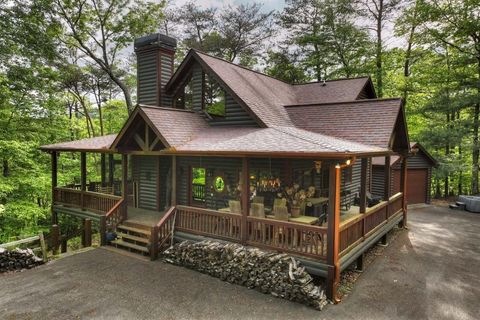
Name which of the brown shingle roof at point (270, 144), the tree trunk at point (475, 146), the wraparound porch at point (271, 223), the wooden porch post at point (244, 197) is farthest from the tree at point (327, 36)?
→ the wooden porch post at point (244, 197)

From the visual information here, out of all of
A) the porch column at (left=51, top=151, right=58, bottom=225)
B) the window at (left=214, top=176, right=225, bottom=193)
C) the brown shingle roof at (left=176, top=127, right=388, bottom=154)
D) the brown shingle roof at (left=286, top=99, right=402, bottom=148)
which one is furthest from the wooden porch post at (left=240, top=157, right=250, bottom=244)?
the porch column at (left=51, top=151, right=58, bottom=225)

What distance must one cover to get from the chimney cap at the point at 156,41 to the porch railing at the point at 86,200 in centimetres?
714

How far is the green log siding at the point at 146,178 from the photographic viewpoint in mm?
13258

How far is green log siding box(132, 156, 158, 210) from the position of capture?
522 inches

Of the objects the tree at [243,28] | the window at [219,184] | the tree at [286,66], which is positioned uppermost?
the tree at [243,28]

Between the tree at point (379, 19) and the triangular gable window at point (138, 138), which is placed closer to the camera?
the triangular gable window at point (138, 138)

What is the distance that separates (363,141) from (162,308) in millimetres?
7092

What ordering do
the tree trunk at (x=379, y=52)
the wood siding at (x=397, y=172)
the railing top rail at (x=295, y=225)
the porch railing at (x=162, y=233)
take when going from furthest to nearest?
the tree trunk at (x=379, y=52), the wood siding at (x=397, y=172), the porch railing at (x=162, y=233), the railing top rail at (x=295, y=225)

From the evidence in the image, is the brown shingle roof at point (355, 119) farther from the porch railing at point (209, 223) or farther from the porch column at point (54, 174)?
the porch column at point (54, 174)

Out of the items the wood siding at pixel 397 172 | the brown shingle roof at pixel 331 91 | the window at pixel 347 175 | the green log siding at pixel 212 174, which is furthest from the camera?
the wood siding at pixel 397 172

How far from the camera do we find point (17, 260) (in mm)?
8867

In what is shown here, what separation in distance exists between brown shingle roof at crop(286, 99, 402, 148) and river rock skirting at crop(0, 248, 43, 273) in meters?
9.88

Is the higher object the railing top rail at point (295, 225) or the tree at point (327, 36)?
the tree at point (327, 36)

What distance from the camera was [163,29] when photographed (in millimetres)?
26359
